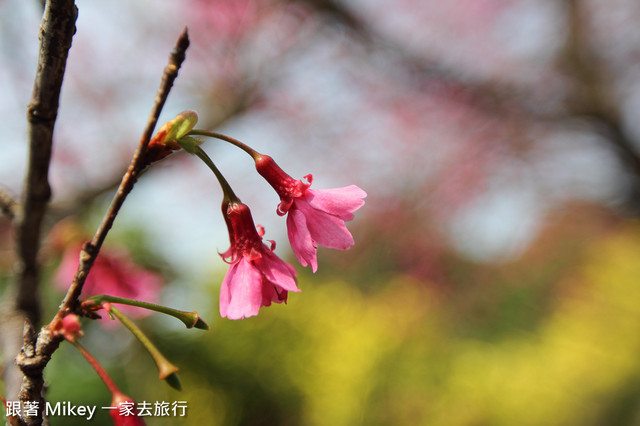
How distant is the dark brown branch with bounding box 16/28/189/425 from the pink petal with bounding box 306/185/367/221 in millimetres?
134

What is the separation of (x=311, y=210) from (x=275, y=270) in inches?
2.2

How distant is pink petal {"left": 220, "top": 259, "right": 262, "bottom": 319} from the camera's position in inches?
13.3

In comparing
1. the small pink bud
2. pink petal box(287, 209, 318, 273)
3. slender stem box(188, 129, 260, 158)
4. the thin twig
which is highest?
the thin twig

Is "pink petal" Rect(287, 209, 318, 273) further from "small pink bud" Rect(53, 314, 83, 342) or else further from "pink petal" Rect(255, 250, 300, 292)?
"small pink bud" Rect(53, 314, 83, 342)

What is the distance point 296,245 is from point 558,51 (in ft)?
6.90

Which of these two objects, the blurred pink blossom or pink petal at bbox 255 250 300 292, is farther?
the blurred pink blossom

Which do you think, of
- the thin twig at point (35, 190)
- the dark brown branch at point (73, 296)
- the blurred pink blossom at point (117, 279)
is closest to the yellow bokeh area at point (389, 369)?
the blurred pink blossom at point (117, 279)

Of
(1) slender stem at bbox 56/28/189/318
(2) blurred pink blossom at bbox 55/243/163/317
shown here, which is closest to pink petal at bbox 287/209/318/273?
(1) slender stem at bbox 56/28/189/318

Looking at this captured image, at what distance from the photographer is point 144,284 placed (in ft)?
2.49

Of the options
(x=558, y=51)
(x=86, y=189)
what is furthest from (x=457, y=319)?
(x=86, y=189)

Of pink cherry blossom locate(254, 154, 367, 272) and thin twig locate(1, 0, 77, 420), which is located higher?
thin twig locate(1, 0, 77, 420)

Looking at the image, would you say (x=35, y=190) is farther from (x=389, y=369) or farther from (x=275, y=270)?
(x=389, y=369)

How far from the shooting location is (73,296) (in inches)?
11.8

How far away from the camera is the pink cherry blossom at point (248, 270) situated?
1.15ft
